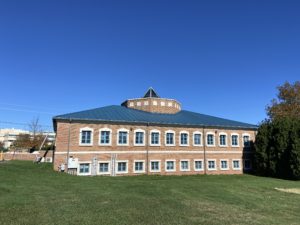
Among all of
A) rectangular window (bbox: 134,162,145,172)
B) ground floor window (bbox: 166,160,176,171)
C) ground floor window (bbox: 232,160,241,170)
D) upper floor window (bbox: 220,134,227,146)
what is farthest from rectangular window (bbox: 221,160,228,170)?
rectangular window (bbox: 134,162,145,172)

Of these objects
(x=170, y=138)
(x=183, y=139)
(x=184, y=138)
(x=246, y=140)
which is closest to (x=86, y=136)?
(x=170, y=138)

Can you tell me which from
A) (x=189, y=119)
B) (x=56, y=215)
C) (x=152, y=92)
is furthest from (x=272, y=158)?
(x=56, y=215)

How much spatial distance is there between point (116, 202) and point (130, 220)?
2.89 meters

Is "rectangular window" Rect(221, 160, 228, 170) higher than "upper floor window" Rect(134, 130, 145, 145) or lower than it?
lower

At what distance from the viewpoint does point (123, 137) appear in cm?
2797

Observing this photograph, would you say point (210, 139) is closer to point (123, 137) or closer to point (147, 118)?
point (147, 118)

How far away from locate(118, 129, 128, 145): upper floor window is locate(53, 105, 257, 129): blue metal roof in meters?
1.15

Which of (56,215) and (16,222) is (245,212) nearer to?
(56,215)

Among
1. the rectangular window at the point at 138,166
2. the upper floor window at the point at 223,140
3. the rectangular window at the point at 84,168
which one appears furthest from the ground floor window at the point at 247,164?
the rectangular window at the point at 84,168

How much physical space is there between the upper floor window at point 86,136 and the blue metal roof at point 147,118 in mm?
1138

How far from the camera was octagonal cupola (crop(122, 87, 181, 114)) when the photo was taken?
34719 millimetres

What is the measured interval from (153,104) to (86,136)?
444 inches

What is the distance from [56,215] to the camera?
891 centimetres

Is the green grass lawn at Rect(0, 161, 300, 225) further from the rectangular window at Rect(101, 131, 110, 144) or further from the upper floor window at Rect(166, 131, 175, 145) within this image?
the upper floor window at Rect(166, 131, 175, 145)
